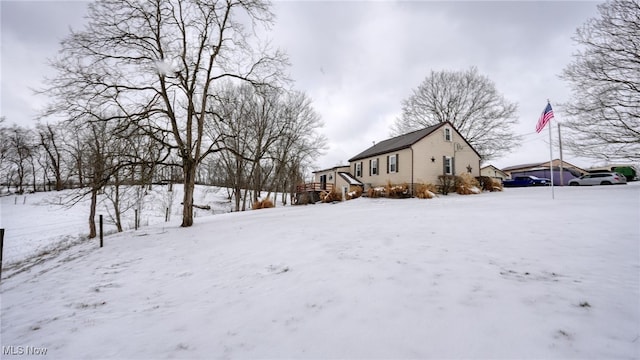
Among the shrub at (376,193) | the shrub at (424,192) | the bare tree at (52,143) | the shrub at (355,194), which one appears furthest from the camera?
the shrub at (355,194)

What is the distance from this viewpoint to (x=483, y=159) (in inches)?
999

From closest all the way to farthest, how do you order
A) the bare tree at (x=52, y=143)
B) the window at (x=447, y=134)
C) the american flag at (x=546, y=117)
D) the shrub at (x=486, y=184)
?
the american flag at (x=546, y=117)
the bare tree at (x=52, y=143)
the shrub at (x=486, y=184)
the window at (x=447, y=134)

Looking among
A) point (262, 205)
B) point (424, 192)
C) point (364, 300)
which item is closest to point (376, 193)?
point (424, 192)

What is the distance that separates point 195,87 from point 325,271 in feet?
35.7

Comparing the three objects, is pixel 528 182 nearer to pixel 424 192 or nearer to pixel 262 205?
pixel 424 192

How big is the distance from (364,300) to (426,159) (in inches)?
733

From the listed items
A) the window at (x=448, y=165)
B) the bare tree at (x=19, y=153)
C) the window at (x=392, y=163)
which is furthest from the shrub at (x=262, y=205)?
the bare tree at (x=19, y=153)

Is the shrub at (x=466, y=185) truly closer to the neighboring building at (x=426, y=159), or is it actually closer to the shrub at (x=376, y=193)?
the neighboring building at (x=426, y=159)

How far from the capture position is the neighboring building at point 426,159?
19062 millimetres

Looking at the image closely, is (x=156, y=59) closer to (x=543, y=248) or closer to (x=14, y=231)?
(x=543, y=248)

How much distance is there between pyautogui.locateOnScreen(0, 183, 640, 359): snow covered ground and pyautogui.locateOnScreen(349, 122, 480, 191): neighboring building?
43.7ft

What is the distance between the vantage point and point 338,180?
24.8 metres

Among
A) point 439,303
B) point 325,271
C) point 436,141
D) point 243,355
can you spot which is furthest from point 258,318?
point 436,141

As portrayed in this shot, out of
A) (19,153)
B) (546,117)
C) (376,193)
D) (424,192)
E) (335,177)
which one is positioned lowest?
(376,193)
